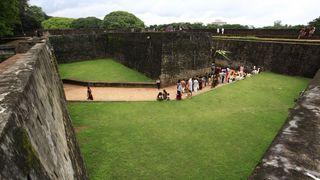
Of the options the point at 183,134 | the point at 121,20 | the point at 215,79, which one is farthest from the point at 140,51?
the point at 121,20

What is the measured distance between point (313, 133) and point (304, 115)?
845 mm

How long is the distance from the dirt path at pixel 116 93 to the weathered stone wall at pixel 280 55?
471cm

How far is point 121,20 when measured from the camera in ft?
168

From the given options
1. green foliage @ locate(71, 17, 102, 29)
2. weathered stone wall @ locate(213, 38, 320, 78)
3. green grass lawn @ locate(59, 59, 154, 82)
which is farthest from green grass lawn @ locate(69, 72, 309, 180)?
green foliage @ locate(71, 17, 102, 29)

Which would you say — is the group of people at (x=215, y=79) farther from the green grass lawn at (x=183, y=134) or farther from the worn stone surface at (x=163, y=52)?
the green grass lawn at (x=183, y=134)

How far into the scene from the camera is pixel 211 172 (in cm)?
577

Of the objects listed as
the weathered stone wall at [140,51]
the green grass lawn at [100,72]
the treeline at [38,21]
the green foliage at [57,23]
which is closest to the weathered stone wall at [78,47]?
the green grass lawn at [100,72]

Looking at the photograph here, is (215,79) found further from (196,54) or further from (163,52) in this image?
(163,52)

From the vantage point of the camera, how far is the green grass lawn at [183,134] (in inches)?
234

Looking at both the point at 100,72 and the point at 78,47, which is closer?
the point at 100,72

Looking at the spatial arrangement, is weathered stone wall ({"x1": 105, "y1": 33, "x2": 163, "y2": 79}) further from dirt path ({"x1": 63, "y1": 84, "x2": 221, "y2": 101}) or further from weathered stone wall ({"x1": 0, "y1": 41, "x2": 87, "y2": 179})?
weathered stone wall ({"x1": 0, "y1": 41, "x2": 87, "y2": 179})

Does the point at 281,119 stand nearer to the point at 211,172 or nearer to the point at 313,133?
the point at 211,172

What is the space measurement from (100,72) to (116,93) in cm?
521

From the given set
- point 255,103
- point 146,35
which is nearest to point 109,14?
point 146,35
